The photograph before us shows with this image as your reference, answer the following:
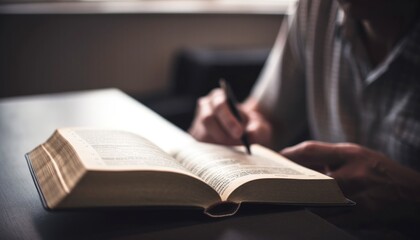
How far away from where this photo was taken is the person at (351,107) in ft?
2.50

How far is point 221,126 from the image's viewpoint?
3.20 ft

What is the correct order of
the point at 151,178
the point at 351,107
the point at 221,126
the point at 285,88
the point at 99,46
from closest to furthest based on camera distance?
the point at 151,178, the point at 221,126, the point at 351,107, the point at 285,88, the point at 99,46

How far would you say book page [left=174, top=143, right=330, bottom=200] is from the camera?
24.5 inches

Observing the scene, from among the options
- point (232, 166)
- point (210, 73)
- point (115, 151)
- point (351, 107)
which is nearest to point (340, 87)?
point (351, 107)

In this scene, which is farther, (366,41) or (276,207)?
(366,41)

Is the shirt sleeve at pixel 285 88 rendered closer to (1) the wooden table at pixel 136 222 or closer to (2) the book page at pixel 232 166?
(2) the book page at pixel 232 166

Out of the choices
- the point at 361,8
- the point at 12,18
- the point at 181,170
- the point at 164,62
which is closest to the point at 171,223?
the point at 181,170

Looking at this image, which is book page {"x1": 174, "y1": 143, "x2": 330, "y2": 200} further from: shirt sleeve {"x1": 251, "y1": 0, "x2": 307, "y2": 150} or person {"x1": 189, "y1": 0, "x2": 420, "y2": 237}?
shirt sleeve {"x1": 251, "y1": 0, "x2": 307, "y2": 150}

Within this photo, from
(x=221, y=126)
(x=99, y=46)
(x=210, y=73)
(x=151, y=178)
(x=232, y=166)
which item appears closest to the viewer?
(x=151, y=178)

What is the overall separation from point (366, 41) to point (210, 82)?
1.29m

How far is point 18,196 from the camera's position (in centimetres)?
64

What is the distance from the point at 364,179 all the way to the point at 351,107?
1.33ft

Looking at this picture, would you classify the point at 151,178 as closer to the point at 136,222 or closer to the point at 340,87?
the point at 136,222

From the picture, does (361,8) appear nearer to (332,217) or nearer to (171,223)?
(332,217)
